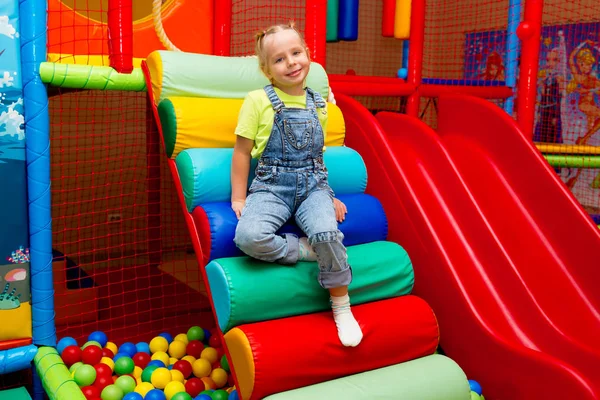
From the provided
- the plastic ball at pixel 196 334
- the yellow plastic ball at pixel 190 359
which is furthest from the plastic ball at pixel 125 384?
the plastic ball at pixel 196 334

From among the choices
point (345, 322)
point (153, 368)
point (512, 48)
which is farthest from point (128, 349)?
point (512, 48)

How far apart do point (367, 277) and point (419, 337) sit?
30cm

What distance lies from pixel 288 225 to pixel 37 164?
116cm

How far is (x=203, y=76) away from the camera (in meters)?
2.74

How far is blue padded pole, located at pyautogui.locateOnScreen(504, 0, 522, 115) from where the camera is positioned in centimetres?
429

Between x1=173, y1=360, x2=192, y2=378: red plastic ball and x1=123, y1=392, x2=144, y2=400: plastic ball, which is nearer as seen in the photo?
x1=123, y1=392, x2=144, y2=400: plastic ball

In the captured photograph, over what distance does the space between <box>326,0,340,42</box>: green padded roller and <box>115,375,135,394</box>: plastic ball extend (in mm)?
2850

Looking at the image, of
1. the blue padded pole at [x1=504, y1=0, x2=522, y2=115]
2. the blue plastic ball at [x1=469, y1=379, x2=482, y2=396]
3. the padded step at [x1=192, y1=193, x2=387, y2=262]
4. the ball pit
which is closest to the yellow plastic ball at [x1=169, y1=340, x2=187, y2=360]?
the ball pit

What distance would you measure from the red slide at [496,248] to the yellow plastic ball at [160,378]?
1.18 metres

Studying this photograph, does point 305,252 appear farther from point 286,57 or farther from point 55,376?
point 55,376

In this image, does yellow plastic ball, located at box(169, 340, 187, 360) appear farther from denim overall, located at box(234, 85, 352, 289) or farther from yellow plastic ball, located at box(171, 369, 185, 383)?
denim overall, located at box(234, 85, 352, 289)

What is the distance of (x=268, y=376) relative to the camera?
1.99m

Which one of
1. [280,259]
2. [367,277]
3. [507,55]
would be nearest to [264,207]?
[280,259]

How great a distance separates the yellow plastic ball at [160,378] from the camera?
2691 mm
